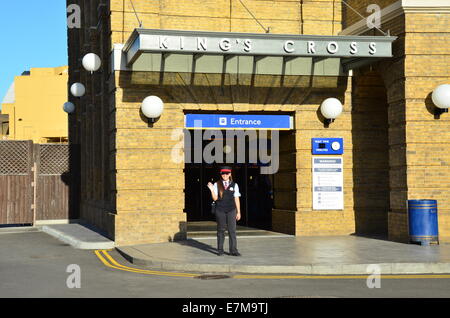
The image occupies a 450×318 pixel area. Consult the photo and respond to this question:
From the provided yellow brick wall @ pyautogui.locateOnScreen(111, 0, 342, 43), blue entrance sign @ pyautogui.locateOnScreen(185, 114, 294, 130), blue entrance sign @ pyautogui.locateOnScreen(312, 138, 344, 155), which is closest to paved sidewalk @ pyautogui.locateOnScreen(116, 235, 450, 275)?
blue entrance sign @ pyautogui.locateOnScreen(312, 138, 344, 155)

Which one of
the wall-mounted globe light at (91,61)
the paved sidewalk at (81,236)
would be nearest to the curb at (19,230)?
the paved sidewalk at (81,236)

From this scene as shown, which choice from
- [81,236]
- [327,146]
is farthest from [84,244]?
[327,146]

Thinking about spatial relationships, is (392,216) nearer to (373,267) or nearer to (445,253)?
(445,253)

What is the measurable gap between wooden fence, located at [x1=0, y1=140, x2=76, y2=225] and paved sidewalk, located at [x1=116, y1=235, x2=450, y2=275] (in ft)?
30.0

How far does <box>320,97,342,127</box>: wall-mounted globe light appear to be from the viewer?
16.8 m

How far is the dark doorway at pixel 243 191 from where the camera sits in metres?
23.0

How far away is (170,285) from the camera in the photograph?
9.71m

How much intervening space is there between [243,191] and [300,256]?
11.2 meters

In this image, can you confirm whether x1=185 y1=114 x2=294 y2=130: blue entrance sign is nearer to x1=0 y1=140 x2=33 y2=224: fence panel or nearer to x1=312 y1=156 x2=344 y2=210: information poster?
x1=312 y1=156 x2=344 y2=210: information poster

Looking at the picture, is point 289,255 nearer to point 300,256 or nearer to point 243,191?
point 300,256

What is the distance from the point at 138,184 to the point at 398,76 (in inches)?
263

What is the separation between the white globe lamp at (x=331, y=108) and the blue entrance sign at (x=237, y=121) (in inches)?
36.5
